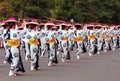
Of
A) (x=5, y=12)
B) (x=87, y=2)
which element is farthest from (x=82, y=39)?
(x=87, y=2)

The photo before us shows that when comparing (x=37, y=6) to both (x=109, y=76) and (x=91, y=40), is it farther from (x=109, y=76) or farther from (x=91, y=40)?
(x=109, y=76)

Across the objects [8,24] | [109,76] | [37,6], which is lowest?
[109,76]

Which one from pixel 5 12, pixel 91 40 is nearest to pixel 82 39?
pixel 91 40

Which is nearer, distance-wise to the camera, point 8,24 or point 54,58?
point 8,24

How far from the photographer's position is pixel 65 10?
66188mm

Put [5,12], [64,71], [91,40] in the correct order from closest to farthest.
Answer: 1. [64,71]
2. [91,40]
3. [5,12]

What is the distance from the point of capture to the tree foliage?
52312 millimetres

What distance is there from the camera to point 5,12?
48875 mm

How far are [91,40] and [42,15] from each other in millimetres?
26593

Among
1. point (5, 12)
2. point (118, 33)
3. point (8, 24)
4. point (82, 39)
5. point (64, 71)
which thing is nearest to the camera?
point (8, 24)

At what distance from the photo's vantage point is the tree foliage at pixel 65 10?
52312 mm

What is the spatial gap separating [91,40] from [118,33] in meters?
9.57

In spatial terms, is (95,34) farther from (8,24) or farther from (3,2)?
(3,2)

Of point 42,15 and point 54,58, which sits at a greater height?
point 42,15
